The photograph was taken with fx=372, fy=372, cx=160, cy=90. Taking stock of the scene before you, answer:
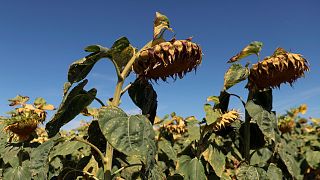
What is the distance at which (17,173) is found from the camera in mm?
3785

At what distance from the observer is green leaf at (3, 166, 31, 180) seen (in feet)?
12.2

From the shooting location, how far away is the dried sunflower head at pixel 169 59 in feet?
6.25

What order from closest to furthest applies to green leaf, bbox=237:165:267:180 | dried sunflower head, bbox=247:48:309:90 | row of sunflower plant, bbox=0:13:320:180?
row of sunflower plant, bbox=0:13:320:180, dried sunflower head, bbox=247:48:309:90, green leaf, bbox=237:165:267:180

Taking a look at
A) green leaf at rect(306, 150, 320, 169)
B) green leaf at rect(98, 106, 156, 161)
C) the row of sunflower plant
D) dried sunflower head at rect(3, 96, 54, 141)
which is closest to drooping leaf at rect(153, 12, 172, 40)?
the row of sunflower plant

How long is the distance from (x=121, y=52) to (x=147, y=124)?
0.52 m

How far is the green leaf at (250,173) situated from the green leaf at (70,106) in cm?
160

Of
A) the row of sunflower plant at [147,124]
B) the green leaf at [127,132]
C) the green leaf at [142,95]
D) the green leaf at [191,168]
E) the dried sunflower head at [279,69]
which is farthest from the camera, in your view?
the green leaf at [191,168]

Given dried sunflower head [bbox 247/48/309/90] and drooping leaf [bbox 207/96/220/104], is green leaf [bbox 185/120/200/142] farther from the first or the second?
dried sunflower head [bbox 247/48/309/90]

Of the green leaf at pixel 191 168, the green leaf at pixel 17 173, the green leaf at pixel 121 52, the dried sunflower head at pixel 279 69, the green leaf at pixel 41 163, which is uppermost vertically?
the dried sunflower head at pixel 279 69

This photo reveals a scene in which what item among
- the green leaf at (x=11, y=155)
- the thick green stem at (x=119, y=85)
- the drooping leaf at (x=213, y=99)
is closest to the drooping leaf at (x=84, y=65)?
the thick green stem at (x=119, y=85)

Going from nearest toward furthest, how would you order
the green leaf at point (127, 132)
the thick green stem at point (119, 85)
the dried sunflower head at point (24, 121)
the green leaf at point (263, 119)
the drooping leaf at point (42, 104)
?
1. the green leaf at point (127, 132)
2. the thick green stem at point (119, 85)
3. the green leaf at point (263, 119)
4. the dried sunflower head at point (24, 121)
5. the drooping leaf at point (42, 104)

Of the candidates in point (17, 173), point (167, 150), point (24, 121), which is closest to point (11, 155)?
point (17, 173)

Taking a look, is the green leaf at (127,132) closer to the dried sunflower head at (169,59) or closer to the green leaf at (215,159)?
the dried sunflower head at (169,59)

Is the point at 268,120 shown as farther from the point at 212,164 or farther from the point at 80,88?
the point at 80,88
